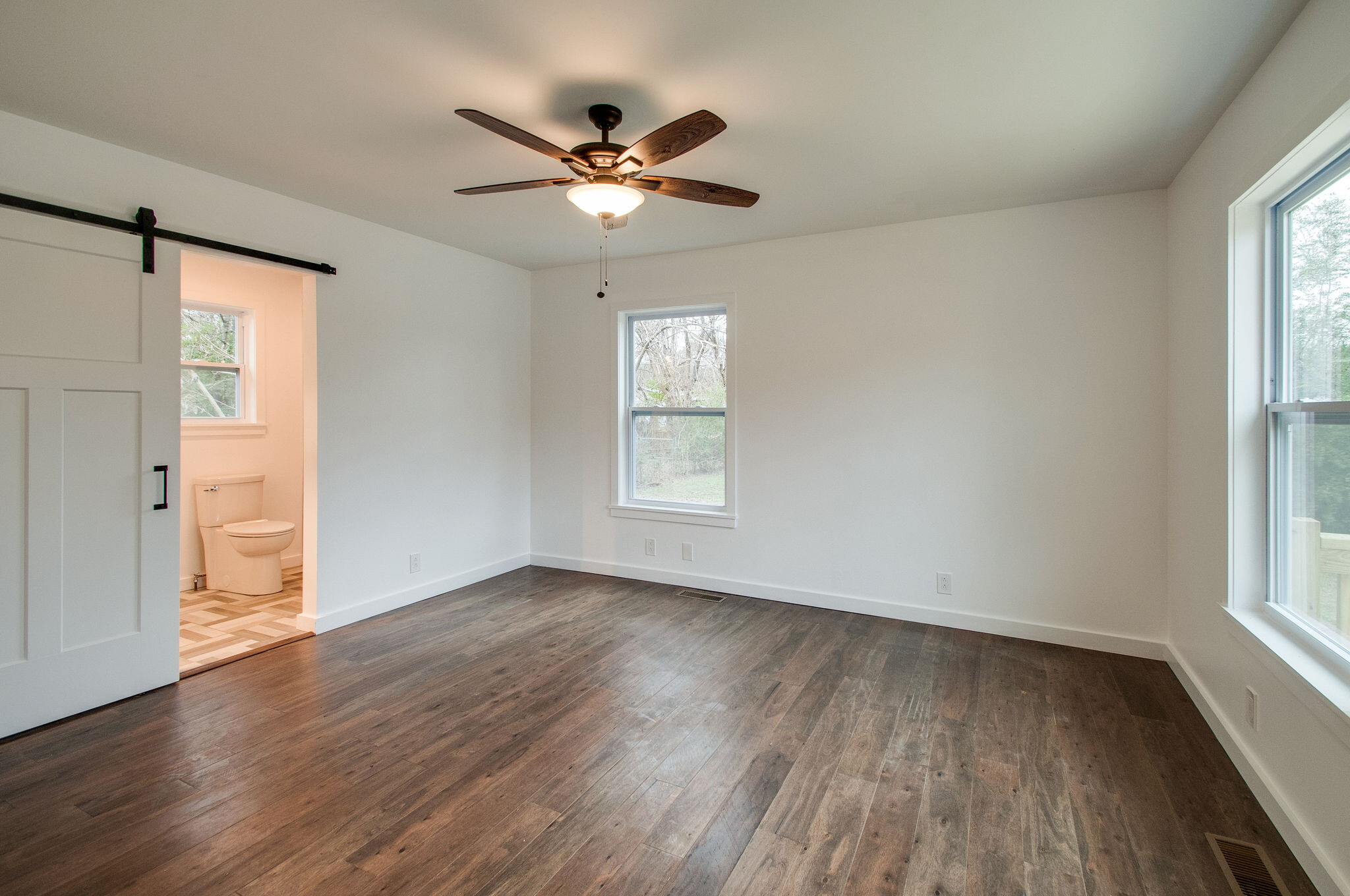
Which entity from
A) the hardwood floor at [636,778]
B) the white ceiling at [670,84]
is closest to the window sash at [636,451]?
the hardwood floor at [636,778]

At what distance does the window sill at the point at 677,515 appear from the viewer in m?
4.61

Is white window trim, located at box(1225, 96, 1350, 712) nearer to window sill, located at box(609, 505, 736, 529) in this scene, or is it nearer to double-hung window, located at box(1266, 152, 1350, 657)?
double-hung window, located at box(1266, 152, 1350, 657)

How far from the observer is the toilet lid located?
175 inches

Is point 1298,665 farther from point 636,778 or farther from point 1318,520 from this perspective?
point 636,778

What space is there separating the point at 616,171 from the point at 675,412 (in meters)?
2.51

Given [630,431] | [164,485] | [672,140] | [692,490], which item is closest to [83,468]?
[164,485]

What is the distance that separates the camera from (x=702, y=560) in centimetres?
473

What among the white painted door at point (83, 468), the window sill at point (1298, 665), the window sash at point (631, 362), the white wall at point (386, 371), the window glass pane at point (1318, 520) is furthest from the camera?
the window sash at point (631, 362)

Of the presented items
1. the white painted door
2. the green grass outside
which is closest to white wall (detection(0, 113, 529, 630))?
the white painted door

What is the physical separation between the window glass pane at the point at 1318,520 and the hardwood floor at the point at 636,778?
0.69 m

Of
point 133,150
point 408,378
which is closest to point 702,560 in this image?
point 408,378

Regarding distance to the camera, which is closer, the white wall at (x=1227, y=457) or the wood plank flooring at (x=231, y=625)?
the white wall at (x=1227, y=457)

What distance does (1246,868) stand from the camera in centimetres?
179

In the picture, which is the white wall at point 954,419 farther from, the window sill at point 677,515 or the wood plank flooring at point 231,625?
the wood plank flooring at point 231,625
